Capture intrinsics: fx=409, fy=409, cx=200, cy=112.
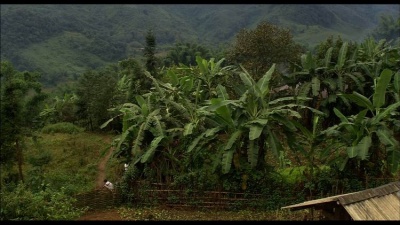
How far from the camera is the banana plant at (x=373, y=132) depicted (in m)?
8.84

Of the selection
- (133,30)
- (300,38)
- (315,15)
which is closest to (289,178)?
(300,38)

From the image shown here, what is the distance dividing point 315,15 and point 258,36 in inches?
2704

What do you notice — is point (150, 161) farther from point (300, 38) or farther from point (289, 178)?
point (300, 38)

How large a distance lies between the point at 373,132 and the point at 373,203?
395cm

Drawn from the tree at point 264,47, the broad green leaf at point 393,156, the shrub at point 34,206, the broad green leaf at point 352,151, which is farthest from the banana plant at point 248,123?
the tree at point 264,47

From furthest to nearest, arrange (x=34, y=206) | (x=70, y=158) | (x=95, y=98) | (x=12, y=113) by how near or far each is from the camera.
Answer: (x=95, y=98), (x=70, y=158), (x=12, y=113), (x=34, y=206)

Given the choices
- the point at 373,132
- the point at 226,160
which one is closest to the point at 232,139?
the point at 226,160

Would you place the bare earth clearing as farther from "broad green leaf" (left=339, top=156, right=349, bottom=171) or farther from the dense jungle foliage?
"broad green leaf" (left=339, top=156, right=349, bottom=171)

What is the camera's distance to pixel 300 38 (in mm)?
66125

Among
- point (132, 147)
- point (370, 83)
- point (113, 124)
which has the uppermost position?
point (370, 83)

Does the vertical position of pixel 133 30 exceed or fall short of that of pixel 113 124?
it exceeds it

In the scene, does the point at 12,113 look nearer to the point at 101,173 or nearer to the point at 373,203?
the point at 101,173

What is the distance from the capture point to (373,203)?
5883 millimetres

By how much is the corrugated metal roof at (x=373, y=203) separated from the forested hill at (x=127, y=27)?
136 feet
